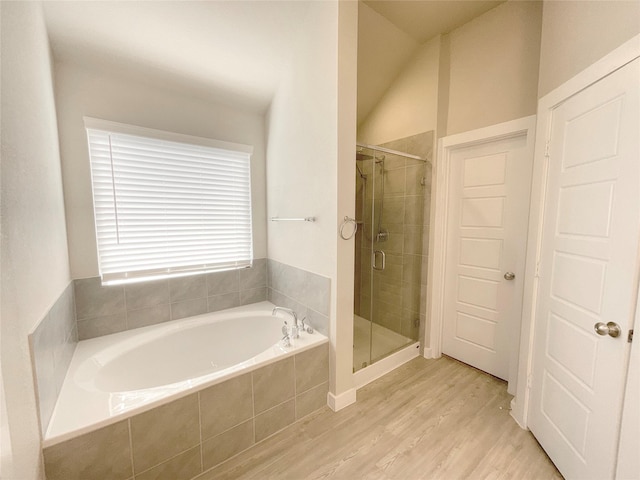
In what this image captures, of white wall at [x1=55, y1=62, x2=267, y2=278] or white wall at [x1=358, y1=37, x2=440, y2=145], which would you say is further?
white wall at [x1=358, y1=37, x2=440, y2=145]

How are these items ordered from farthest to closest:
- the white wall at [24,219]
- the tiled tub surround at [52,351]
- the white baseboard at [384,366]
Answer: the white baseboard at [384,366], the tiled tub surround at [52,351], the white wall at [24,219]

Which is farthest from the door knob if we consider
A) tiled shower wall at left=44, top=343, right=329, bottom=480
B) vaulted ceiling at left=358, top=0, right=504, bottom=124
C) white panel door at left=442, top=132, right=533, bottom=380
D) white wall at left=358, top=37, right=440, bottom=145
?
vaulted ceiling at left=358, top=0, right=504, bottom=124

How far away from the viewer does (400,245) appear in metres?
2.61

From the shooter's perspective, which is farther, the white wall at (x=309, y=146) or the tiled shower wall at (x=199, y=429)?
the white wall at (x=309, y=146)

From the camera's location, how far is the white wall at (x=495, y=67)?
1850 millimetres

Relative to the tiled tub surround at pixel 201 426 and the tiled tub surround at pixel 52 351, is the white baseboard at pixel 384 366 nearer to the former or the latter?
the tiled tub surround at pixel 201 426

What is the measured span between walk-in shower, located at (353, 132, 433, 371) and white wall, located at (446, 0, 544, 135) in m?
0.39

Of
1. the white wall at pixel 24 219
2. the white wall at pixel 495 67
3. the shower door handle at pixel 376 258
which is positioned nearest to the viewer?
the white wall at pixel 24 219

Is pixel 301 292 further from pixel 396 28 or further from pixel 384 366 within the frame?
pixel 396 28

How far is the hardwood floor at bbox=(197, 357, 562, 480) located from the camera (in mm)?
1410

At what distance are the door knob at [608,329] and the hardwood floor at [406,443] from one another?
0.90 m

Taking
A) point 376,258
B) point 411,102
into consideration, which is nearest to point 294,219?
point 376,258

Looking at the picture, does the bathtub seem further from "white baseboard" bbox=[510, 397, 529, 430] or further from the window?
"white baseboard" bbox=[510, 397, 529, 430]

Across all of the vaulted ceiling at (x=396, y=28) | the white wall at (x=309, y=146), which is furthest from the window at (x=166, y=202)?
the vaulted ceiling at (x=396, y=28)
